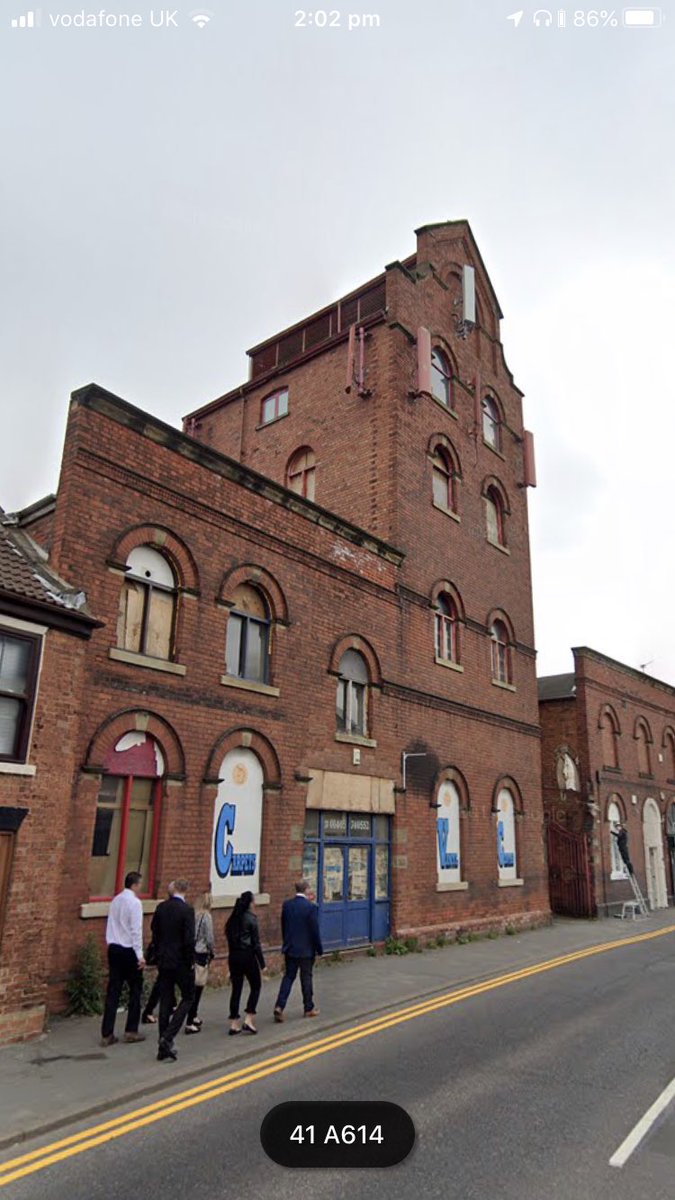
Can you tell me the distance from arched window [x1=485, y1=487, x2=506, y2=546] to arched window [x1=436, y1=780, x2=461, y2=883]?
7.78 m

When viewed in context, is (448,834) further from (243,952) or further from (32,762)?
(32,762)

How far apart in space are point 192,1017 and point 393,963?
603 centimetres

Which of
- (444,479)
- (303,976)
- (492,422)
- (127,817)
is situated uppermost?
(492,422)

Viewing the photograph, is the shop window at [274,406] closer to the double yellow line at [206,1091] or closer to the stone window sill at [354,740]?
the stone window sill at [354,740]

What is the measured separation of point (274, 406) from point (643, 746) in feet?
67.5

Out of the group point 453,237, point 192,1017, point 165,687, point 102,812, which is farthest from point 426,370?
point 192,1017

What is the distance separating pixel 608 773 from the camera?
91.7ft

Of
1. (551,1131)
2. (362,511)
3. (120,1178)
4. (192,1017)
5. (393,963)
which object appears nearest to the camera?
(120,1178)

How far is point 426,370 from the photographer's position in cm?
1989

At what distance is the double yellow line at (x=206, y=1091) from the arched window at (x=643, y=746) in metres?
21.2

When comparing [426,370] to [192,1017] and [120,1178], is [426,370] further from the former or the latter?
[120,1178]

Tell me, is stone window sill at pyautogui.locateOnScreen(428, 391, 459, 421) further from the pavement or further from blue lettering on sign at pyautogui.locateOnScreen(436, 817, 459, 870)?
the pavement

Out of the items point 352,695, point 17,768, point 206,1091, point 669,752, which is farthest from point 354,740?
point 669,752

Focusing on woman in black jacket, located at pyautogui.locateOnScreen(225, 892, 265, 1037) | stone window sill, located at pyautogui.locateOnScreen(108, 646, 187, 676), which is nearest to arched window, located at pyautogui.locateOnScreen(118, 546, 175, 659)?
stone window sill, located at pyautogui.locateOnScreen(108, 646, 187, 676)
